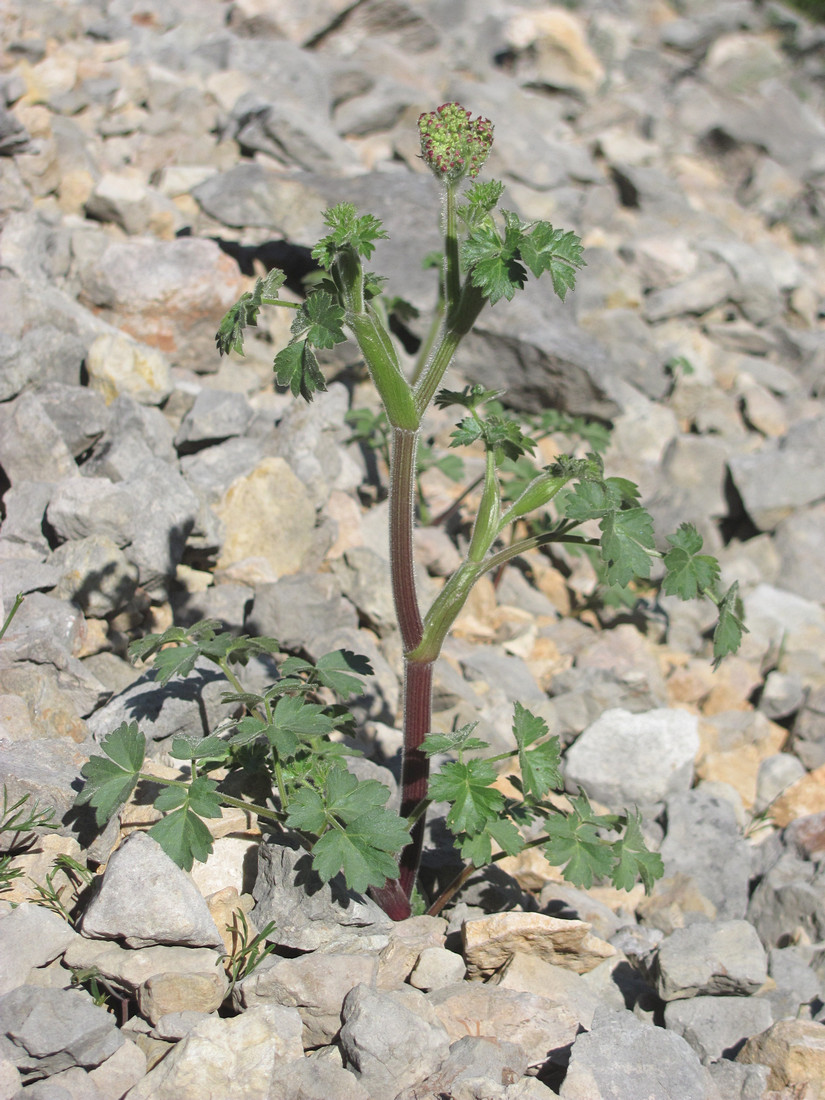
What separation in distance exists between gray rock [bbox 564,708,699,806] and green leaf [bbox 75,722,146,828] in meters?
1.97

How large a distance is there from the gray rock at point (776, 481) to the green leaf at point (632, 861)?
11.2ft

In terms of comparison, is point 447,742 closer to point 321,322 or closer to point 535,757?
point 535,757

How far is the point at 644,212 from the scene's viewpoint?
27.2 ft

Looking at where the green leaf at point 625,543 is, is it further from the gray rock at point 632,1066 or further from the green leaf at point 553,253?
the gray rock at point 632,1066

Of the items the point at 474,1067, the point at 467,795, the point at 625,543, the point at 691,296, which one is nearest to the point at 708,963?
the point at 474,1067

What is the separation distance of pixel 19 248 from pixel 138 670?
2527 millimetres

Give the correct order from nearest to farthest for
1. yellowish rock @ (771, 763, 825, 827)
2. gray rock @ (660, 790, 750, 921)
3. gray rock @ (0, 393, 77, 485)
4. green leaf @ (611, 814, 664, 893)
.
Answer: green leaf @ (611, 814, 664, 893), gray rock @ (660, 790, 750, 921), gray rock @ (0, 393, 77, 485), yellowish rock @ (771, 763, 825, 827)

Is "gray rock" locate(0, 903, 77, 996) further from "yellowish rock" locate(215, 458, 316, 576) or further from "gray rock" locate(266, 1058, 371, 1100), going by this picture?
"yellowish rock" locate(215, 458, 316, 576)

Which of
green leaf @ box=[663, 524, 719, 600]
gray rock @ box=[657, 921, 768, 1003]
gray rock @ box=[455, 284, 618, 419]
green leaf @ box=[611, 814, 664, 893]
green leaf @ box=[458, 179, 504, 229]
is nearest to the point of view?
green leaf @ box=[458, 179, 504, 229]

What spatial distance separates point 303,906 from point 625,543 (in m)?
1.34

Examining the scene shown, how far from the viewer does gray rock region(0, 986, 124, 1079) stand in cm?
217

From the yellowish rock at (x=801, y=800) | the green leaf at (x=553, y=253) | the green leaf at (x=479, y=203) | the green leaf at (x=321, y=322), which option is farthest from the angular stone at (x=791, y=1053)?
the green leaf at (x=479, y=203)

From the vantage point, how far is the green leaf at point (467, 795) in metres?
2.45

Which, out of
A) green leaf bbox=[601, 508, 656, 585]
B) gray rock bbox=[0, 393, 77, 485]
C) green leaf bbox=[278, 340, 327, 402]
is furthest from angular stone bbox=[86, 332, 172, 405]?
green leaf bbox=[601, 508, 656, 585]
